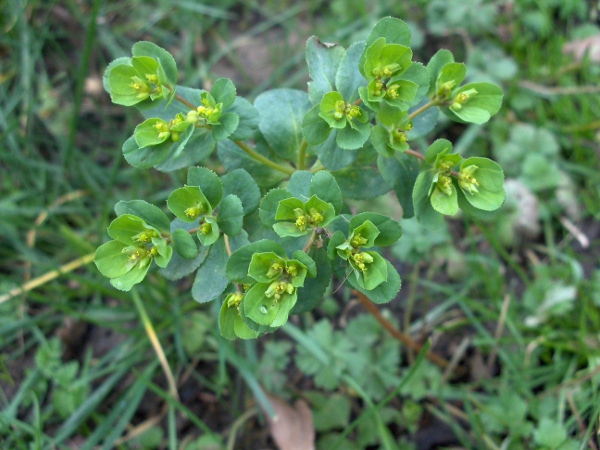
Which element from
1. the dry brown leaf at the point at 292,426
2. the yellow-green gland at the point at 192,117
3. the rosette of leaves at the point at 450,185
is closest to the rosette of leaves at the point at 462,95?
the rosette of leaves at the point at 450,185

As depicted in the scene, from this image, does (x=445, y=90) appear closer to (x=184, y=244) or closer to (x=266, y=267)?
(x=266, y=267)

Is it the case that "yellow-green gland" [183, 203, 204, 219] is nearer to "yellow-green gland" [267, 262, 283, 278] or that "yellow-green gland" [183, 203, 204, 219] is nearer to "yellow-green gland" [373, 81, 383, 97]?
"yellow-green gland" [267, 262, 283, 278]

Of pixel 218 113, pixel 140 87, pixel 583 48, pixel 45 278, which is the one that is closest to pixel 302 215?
pixel 218 113

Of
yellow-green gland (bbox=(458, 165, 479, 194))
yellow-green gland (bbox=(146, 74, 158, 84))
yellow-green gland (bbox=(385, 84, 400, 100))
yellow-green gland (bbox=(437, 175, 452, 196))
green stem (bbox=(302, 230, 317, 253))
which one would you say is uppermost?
yellow-green gland (bbox=(385, 84, 400, 100))

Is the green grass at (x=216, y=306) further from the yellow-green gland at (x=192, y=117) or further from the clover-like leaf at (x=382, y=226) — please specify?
the yellow-green gland at (x=192, y=117)

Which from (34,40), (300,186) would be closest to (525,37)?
(300,186)

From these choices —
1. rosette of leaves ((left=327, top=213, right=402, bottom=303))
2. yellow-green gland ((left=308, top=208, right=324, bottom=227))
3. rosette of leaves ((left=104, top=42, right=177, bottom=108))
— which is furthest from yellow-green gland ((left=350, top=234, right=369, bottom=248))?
rosette of leaves ((left=104, top=42, right=177, bottom=108))

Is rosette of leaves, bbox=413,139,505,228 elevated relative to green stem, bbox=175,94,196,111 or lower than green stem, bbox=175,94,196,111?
lower
